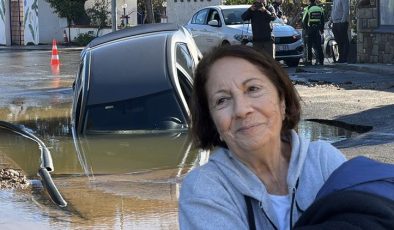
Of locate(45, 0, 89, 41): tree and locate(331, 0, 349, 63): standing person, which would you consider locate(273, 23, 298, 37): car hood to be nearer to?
locate(331, 0, 349, 63): standing person

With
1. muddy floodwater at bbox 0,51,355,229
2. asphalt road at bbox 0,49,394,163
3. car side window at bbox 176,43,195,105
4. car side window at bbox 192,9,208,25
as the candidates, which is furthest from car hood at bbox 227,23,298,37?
car side window at bbox 176,43,195,105

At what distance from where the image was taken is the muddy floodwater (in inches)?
248

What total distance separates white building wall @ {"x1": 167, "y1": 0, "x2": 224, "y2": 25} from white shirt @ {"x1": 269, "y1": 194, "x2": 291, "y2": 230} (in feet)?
110

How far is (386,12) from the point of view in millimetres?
18250

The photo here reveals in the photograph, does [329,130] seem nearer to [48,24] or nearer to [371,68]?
[371,68]

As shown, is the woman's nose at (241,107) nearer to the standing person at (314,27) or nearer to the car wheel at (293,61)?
the standing person at (314,27)

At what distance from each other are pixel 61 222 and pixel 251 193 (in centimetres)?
402

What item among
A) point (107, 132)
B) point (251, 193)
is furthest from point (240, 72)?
point (107, 132)

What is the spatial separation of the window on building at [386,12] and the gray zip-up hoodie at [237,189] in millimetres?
16121

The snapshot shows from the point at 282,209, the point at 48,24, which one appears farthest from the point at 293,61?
the point at 48,24

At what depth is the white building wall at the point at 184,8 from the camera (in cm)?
3575

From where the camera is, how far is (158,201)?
673 centimetres

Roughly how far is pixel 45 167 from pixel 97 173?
1.93ft

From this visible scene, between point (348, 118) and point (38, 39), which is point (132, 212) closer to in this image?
point (348, 118)
